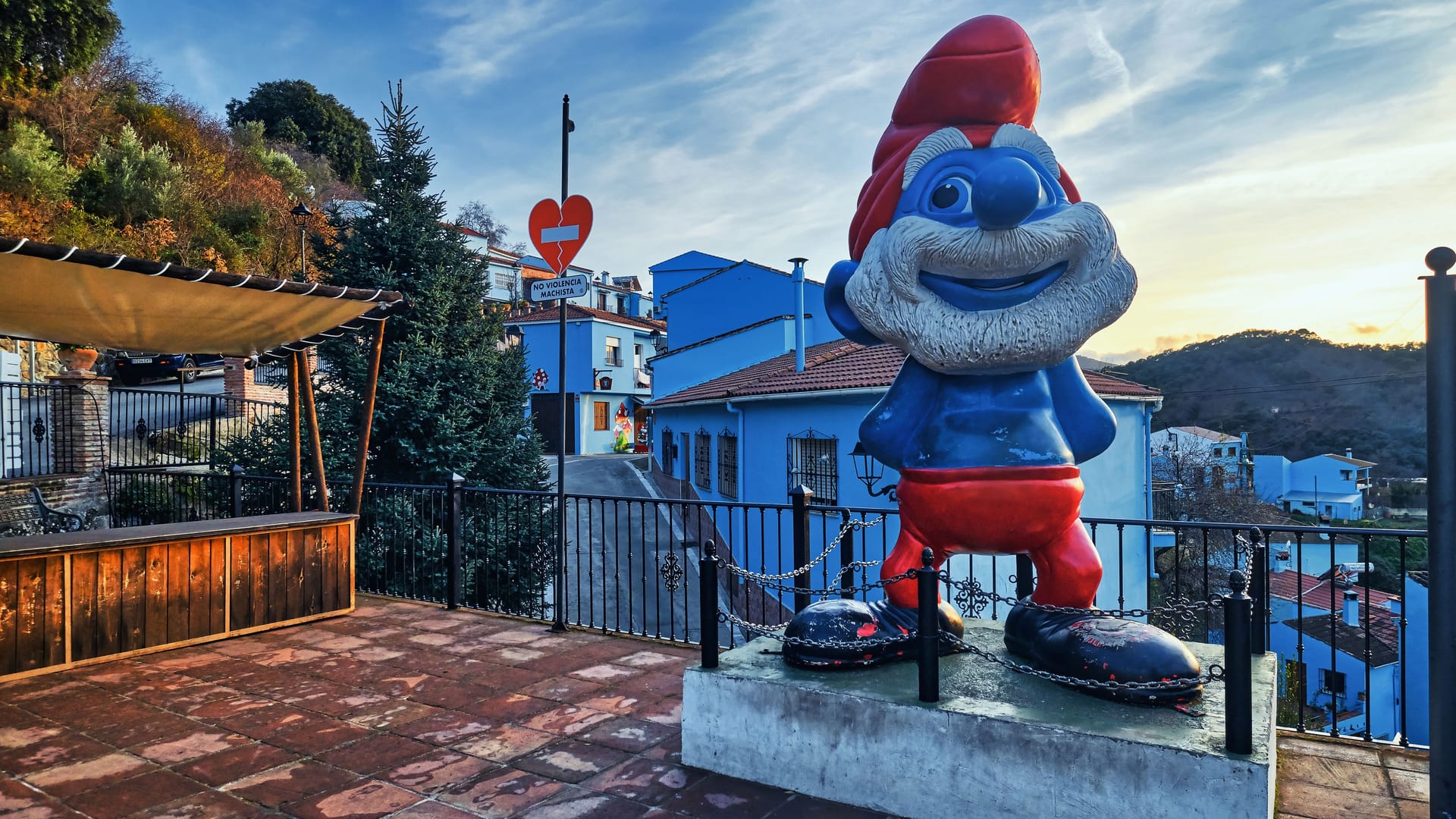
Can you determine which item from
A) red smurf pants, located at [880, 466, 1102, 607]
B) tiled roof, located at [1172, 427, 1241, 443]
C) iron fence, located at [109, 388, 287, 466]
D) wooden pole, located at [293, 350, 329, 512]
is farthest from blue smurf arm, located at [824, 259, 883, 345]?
tiled roof, located at [1172, 427, 1241, 443]

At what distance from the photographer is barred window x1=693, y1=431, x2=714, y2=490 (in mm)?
17234

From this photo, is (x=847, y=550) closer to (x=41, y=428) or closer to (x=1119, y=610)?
(x=1119, y=610)

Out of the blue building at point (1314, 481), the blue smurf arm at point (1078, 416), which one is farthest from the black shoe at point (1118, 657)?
the blue building at point (1314, 481)

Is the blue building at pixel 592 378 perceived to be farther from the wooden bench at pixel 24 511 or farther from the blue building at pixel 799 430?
the wooden bench at pixel 24 511

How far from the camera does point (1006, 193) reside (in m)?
2.94

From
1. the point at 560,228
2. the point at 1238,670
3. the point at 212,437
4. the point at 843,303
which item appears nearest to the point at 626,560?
the point at 212,437

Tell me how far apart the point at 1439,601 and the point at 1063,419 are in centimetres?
148

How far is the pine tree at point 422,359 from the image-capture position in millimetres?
9398

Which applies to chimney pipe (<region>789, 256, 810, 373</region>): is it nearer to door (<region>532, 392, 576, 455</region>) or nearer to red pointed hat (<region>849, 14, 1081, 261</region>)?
red pointed hat (<region>849, 14, 1081, 261</region>)

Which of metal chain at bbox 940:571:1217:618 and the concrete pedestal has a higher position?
metal chain at bbox 940:571:1217:618

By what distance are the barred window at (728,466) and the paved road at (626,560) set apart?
124 centimetres

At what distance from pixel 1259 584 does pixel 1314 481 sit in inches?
1989

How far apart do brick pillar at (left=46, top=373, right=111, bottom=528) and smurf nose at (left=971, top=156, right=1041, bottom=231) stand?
1294cm

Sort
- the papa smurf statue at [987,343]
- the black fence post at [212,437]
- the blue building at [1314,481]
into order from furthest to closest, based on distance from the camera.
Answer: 1. the blue building at [1314,481]
2. the black fence post at [212,437]
3. the papa smurf statue at [987,343]
